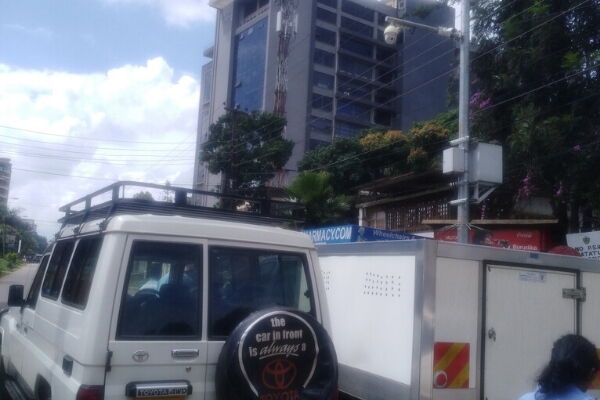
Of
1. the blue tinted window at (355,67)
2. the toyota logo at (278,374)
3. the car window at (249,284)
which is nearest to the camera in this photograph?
the toyota logo at (278,374)

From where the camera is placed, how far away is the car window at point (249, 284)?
3.66m

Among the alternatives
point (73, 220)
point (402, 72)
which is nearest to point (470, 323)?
point (73, 220)

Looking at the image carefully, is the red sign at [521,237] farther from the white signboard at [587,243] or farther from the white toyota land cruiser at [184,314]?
the white toyota land cruiser at [184,314]

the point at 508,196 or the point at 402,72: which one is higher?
the point at 402,72

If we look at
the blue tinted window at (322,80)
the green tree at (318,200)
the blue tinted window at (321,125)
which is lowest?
the green tree at (318,200)

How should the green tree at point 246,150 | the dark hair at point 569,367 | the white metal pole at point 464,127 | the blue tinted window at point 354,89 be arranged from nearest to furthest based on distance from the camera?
1. the dark hair at point 569,367
2. the white metal pole at point 464,127
3. the green tree at point 246,150
4. the blue tinted window at point 354,89

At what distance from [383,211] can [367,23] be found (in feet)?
187

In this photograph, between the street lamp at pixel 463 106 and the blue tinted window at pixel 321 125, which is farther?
the blue tinted window at pixel 321 125

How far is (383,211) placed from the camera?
22.4 m

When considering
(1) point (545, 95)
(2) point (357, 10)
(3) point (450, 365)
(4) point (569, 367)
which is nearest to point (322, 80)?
(2) point (357, 10)

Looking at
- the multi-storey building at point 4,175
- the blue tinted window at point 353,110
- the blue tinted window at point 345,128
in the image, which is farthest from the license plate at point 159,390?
the multi-storey building at point 4,175

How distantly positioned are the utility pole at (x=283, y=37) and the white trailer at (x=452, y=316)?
60.1m

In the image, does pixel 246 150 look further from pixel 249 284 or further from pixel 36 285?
pixel 249 284

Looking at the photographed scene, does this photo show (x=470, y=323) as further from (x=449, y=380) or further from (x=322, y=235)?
(x=322, y=235)
